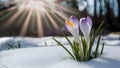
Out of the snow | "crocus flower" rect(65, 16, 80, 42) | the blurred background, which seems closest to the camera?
the snow

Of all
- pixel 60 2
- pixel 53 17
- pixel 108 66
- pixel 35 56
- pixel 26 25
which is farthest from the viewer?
pixel 60 2

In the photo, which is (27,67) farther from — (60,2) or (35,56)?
(60,2)

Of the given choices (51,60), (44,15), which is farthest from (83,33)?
(44,15)

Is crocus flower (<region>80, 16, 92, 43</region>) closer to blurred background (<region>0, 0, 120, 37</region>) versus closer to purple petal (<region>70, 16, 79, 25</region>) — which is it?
purple petal (<region>70, 16, 79, 25</region>)

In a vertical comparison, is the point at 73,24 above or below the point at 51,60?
above

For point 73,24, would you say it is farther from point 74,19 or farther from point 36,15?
point 36,15

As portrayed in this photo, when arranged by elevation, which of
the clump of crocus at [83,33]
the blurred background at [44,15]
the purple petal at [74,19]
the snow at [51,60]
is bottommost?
the blurred background at [44,15]

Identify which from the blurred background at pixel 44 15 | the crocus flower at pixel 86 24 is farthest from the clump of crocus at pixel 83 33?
the blurred background at pixel 44 15

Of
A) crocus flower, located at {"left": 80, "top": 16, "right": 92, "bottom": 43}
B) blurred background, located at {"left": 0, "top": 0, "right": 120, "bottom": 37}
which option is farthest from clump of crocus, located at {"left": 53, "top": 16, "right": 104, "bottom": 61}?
blurred background, located at {"left": 0, "top": 0, "right": 120, "bottom": 37}

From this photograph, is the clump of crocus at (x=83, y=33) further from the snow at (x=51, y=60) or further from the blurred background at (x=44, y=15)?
the blurred background at (x=44, y=15)

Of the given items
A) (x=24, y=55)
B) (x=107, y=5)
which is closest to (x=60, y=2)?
(x=107, y=5)

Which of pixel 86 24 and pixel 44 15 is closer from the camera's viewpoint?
pixel 86 24
